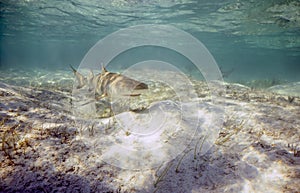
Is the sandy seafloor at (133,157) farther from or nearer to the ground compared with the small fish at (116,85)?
nearer to the ground

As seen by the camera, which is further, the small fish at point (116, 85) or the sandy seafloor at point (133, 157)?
the small fish at point (116, 85)

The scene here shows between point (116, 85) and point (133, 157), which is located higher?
point (116, 85)

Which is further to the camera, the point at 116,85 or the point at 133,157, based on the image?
the point at 116,85

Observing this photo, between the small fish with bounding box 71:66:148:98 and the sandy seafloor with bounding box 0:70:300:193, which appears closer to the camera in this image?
the sandy seafloor with bounding box 0:70:300:193

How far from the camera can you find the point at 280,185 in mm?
2482

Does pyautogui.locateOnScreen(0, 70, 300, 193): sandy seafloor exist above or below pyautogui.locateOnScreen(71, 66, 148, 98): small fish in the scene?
below

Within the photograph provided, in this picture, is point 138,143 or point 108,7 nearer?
point 138,143

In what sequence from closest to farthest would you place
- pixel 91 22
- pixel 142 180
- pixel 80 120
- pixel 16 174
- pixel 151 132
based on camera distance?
pixel 16 174 < pixel 142 180 < pixel 151 132 < pixel 80 120 < pixel 91 22

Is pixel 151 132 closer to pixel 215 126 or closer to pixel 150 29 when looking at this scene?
pixel 215 126

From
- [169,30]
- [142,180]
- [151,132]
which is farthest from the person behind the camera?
[169,30]

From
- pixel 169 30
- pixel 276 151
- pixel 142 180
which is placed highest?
pixel 169 30

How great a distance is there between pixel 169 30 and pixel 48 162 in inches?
1289

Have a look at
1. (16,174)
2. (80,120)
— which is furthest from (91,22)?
(16,174)

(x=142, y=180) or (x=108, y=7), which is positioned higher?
(x=108, y=7)
